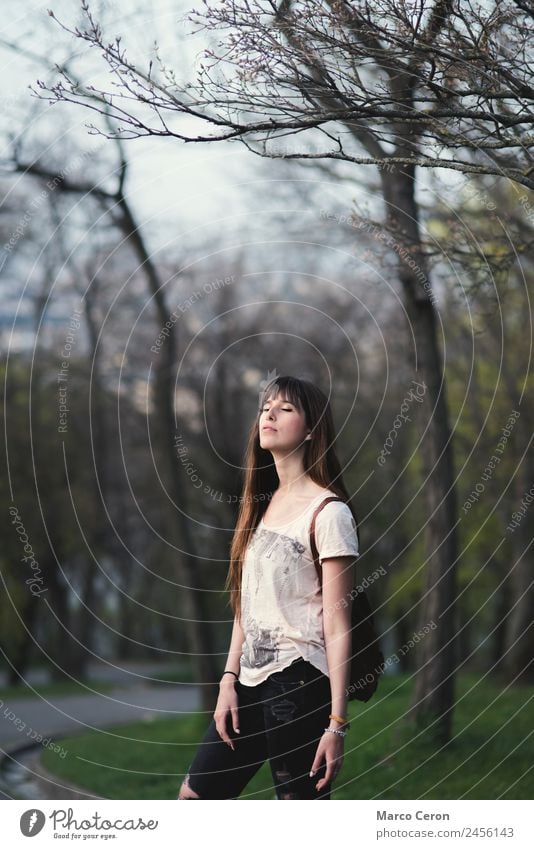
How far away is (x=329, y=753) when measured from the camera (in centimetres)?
364

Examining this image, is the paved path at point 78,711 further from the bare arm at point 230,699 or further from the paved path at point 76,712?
the bare arm at point 230,699

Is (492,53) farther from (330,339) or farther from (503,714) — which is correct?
(330,339)

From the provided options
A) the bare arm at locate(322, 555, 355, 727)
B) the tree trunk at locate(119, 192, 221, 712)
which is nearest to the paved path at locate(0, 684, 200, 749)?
the tree trunk at locate(119, 192, 221, 712)

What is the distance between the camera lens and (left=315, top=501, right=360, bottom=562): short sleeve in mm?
3729

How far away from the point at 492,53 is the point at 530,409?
12640mm

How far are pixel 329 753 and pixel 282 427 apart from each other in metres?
1.19

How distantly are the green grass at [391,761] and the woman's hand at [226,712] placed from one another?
2709mm

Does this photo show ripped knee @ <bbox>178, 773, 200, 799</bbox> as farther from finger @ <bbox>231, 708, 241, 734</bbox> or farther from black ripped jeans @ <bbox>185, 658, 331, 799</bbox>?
finger @ <bbox>231, 708, 241, 734</bbox>

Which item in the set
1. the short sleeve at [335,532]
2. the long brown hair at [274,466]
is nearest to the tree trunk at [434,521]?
the long brown hair at [274,466]

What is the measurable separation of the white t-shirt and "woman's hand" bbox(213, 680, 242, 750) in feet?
0.26

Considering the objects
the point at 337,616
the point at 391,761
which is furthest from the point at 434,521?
the point at 337,616

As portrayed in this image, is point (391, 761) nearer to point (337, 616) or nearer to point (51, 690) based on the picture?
point (337, 616)

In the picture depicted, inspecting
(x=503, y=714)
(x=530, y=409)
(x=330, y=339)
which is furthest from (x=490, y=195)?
(x=330, y=339)

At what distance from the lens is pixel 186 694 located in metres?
22.2
